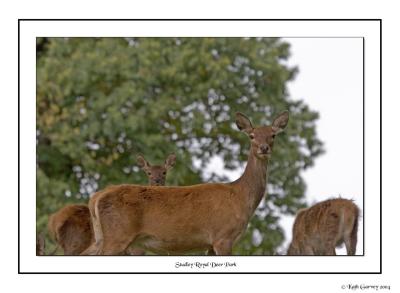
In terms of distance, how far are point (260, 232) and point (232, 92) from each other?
400 centimetres

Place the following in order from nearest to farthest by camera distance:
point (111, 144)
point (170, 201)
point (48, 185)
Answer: point (170, 201) → point (48, 185) → point (111, 144)

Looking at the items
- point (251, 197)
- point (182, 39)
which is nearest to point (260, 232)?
point (182, 39)

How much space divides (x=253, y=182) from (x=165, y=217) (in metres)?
1.38

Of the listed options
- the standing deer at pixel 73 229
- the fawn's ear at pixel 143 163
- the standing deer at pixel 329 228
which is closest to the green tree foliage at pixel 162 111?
the fawn's ear at pixel 143 163

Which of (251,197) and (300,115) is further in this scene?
(300,115)

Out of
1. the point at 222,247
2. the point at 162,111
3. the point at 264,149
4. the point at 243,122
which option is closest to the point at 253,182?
the point at 264,149

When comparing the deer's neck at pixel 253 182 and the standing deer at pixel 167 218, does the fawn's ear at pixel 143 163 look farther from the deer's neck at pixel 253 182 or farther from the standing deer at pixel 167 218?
the standing deer at pixel 167 218

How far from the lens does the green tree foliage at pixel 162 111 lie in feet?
101

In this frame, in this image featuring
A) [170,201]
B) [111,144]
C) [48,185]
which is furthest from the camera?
[111,144]

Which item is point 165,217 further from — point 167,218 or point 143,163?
point 143,163

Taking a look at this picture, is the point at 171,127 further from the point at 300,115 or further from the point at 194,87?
the point at 300,115

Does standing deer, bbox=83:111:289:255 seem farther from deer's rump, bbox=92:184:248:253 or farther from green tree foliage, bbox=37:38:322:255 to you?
green tree foliage, bbox=37:38:322:255

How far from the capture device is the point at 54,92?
31.7 meters

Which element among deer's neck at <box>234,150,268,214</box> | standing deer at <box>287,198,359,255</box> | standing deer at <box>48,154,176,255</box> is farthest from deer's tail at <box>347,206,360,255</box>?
standing deer at <box>48,154,176,255</box>
